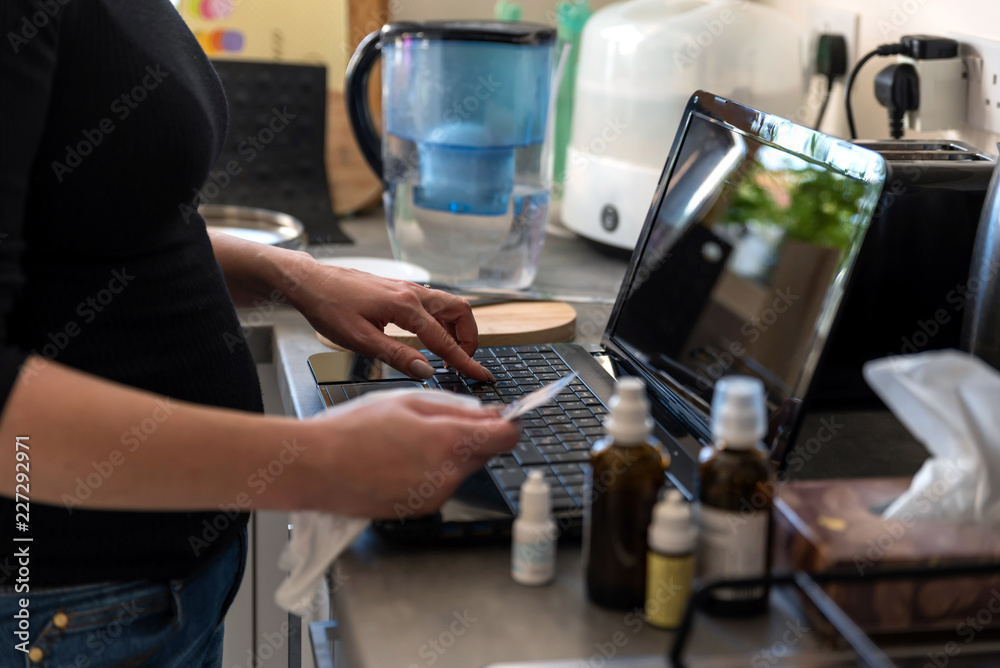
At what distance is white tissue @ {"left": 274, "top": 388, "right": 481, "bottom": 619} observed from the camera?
61 centimetres

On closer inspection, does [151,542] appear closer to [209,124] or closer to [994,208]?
[209,124]

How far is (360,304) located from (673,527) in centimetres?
45

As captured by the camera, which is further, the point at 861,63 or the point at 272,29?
the point at 272,29

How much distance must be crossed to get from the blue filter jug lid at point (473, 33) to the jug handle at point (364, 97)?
27mm

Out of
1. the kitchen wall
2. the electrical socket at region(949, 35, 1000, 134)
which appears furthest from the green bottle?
the electrical socket at region(949, 35, 1000, 134)

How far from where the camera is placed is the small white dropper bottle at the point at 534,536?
600 mm

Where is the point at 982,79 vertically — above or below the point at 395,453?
above

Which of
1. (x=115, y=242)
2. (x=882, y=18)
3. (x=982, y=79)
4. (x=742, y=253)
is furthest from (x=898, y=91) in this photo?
(x=115, y=242)

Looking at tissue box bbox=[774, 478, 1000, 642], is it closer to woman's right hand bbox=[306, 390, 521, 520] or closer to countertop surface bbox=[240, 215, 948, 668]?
countertop surface bbox=[240, 215, 948, 668]

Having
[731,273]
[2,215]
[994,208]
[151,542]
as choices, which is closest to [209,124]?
[2,215]

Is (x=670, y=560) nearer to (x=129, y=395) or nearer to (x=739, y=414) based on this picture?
(x=739, y=414)

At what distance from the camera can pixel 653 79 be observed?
1385 mm

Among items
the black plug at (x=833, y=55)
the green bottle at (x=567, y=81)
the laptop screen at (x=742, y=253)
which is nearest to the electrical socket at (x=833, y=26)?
the black plug at (x=833, y=55)

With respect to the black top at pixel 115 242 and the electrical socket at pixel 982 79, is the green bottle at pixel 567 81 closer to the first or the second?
the electrical socket at pixel 982 79
